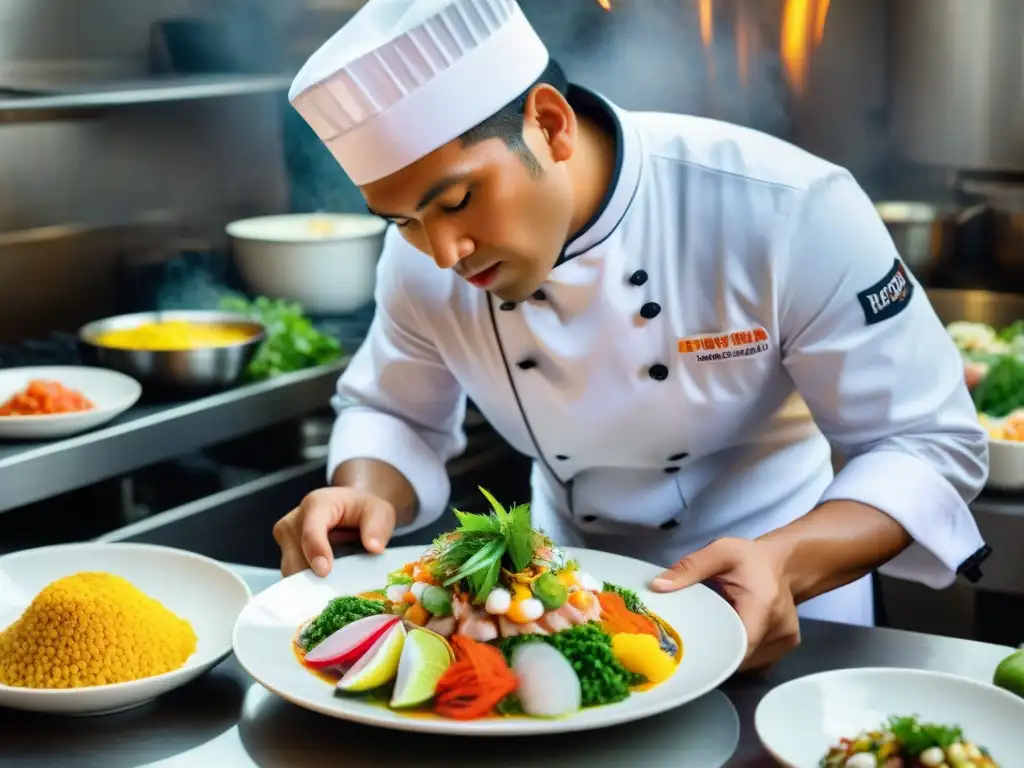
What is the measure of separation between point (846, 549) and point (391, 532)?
661 millimetres

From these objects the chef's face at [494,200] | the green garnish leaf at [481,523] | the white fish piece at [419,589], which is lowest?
the white fish piece at [419,589]

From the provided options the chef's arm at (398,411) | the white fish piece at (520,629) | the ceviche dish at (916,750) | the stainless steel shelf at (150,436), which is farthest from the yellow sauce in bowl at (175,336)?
the ceviche dish at (916,750)

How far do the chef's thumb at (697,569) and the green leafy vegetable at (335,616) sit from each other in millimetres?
356

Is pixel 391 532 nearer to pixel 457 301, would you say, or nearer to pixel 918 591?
pixel 457 301

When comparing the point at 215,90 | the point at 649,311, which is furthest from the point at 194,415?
the point at 649,311

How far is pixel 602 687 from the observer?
58.8 inches

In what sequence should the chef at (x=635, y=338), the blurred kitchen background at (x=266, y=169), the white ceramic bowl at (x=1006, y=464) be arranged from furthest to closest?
the blurred kitchen background at (x=266, y=169) < the white ceramic bowl at (x=1006, y=464) < the chef at (x=635, y=338)

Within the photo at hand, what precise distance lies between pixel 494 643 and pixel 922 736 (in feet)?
1.61

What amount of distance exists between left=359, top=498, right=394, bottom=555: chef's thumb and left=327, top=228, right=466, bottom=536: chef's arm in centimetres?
18

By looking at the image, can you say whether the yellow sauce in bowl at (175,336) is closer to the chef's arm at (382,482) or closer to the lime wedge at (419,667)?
the chef's arm at (382,482)

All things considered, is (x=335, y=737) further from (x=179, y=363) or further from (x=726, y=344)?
(x=179, y=363)

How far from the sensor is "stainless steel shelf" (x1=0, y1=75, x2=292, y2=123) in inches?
136

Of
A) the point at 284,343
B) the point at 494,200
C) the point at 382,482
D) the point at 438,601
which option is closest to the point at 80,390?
the point at 284,343

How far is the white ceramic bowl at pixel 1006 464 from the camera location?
312 centimetres
